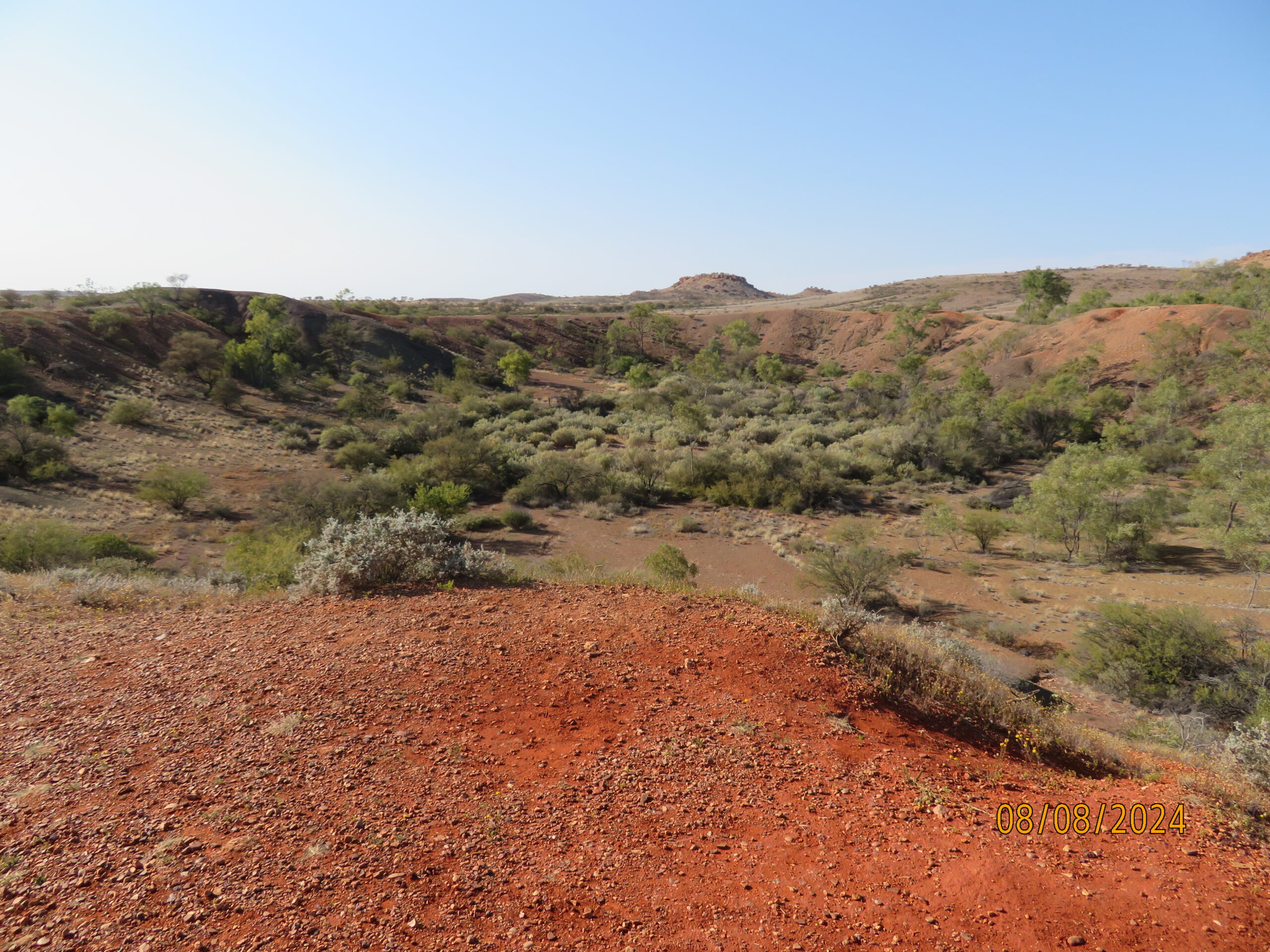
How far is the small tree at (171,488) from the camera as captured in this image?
22078mm

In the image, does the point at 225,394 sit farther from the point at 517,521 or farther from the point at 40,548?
the point at 40,548

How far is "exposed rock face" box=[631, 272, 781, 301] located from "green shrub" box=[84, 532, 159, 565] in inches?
6086

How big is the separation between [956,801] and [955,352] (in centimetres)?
6005

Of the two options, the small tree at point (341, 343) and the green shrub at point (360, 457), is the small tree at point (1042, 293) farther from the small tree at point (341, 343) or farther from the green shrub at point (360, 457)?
the small tree at point (341, 343)

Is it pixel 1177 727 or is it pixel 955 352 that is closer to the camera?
pixel 1177 727

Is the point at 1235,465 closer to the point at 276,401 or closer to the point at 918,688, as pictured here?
the point at 918,688

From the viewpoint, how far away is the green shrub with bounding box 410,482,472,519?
71.1 ft

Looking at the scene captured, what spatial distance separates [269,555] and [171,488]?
1322cm

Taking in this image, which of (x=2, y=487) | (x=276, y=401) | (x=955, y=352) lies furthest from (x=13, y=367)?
(x=955, y=352)

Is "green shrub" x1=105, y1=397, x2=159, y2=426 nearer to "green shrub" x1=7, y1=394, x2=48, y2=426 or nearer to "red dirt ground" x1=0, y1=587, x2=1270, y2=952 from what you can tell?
"green shrub" x1=7, y1=394, x2=48, y2=426

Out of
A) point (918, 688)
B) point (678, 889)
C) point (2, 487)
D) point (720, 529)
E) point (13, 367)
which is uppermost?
point (13, 367)

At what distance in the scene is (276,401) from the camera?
41.3 m

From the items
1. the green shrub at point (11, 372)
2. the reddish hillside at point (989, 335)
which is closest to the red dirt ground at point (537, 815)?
the green shrub at point (11, 372)
